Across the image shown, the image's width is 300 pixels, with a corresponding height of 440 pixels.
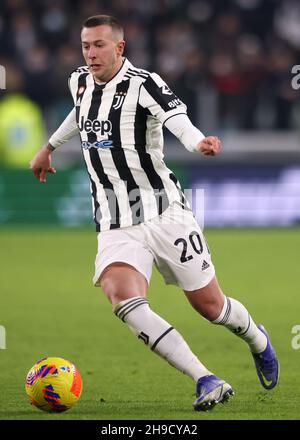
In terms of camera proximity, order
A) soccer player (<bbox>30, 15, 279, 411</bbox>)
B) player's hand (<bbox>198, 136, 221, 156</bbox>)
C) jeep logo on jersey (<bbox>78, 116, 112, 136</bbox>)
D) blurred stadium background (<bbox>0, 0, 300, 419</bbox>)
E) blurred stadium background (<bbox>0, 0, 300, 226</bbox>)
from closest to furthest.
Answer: player's hand (<bbox>198, 136, 221, 156</bbox>) → soccer player (<bbox>30, 15, 279, 411</bbox>) → jeep logo on jersey (<bbox>78, 116, 112, 136</bbox>) → blurred stadium background (<bbox>0, 0, 300, 419</bbox>) → blurred stadium background (<bbox>0, 0, 300, 226</bbox>)

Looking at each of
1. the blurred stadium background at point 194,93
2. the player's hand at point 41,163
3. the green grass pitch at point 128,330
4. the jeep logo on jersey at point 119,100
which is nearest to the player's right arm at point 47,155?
the player's hand at point 41,163

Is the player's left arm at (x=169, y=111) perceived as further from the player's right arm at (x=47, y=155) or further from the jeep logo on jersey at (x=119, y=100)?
the player's right arm at (x=47, y=155)

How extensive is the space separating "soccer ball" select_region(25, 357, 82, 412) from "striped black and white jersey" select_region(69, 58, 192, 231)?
2.72 feet

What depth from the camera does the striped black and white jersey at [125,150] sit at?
588cm

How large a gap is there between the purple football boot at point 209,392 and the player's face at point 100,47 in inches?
70.5

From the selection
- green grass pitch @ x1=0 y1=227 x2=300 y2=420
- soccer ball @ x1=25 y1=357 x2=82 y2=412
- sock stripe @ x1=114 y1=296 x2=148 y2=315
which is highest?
sock stripe @ x1=114 y1=296 x2=148 y2=315

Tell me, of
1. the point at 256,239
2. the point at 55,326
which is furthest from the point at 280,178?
the point at 55,326

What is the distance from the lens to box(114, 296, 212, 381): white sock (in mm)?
5551

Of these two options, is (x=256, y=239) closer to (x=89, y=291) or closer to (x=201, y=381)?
(x=89, y=291)

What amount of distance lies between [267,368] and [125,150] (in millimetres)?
1570

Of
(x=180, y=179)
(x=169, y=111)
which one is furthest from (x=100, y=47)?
(x=180, y=179)

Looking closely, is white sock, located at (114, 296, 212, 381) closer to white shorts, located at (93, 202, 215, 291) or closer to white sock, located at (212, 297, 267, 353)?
white shorts, located at (93, 202, 215, 291)

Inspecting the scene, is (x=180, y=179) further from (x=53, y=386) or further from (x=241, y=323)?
(x=53, y=386)

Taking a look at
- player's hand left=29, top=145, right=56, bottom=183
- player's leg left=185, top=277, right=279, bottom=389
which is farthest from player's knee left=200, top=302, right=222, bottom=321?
player's hand left=29, top=145, right=56, bottom=183
